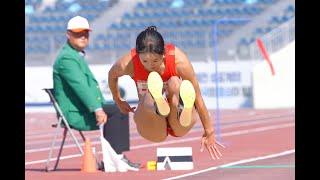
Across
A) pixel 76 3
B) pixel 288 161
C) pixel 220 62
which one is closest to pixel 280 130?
pixel 288 161

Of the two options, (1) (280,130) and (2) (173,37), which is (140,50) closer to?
(1) (280,130)

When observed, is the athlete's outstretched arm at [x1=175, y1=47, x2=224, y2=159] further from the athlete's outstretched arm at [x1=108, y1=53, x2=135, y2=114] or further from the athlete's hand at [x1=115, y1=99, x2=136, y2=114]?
the athlete's hand at [x1=115, y1=99, x2=136, y2=114]

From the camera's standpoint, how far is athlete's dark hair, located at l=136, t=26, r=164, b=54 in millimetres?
6574

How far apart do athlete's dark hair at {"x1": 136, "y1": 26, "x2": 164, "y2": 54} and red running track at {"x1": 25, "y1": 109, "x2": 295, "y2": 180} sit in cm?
427

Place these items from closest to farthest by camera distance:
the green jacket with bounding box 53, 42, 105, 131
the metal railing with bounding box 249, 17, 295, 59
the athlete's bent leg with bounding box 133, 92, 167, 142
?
the athlete's bent leg with bounding box 133, 92, 167, 142 < the green jacket with bounding box 53, 42, 105, 131 < the metal railing with bounding box 249, 17, 295, 59

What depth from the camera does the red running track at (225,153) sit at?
1112 cm

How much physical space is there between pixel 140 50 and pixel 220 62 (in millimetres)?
24235

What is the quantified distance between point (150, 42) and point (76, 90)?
465cm

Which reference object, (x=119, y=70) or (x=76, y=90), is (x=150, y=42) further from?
(x=76, y=90)

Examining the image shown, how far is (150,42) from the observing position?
6.56 meters

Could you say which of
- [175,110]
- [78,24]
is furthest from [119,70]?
[78,24]

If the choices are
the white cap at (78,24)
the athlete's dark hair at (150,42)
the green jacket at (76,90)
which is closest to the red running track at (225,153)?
the green jacket at (76,90)

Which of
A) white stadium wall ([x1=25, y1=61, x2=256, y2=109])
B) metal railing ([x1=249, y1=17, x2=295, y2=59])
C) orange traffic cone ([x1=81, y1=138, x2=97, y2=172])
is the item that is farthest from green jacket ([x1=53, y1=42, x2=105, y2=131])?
metal railing ([x1=249, y1=17, x2=295, y2=59])
